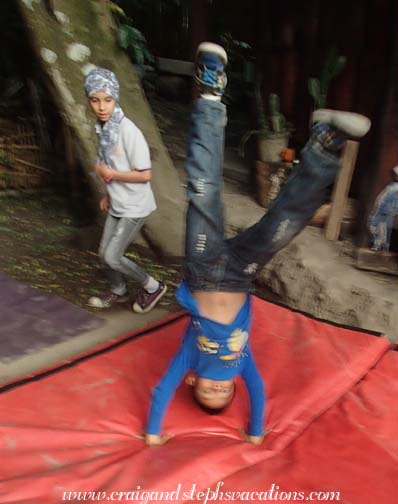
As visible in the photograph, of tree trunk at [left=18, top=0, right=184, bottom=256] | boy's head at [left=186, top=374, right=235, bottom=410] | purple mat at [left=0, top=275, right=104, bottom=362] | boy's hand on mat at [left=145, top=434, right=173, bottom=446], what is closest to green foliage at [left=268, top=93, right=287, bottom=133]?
tree trunk at [left=18, top=0, right=184, bottom=256]

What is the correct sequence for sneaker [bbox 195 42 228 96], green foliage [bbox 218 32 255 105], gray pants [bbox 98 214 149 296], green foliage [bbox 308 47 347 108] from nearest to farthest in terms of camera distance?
sneaker [bbox 195 42 228 96]
gray pants [bbox 98 214 149 296]
green foliage [bbox 308 47 347 108]
green foliage [bbox 218 32 255 105]

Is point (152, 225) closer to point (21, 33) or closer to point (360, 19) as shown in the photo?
point (360, 19)

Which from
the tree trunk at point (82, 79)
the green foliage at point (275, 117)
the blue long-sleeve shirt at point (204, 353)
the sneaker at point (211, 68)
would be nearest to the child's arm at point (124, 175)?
the blue long-sleeve shirt at point (204, 353)

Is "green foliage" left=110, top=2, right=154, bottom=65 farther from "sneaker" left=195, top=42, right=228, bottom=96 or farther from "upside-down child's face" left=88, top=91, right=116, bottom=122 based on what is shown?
"sneaker" left=195, top=42, right=228, bottom=96

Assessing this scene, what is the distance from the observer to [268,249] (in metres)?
1.90

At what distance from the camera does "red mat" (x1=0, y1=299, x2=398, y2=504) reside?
1916 millimetres

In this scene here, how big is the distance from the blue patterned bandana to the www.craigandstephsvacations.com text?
1814 mm

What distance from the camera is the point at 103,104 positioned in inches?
112

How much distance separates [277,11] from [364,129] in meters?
3.31

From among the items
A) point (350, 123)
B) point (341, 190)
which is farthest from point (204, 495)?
point (341, 190)

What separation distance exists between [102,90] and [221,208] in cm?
120

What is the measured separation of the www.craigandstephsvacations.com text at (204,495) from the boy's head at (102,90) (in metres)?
1.88

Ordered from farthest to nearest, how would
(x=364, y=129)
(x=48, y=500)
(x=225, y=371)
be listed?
(x=225, y=371) < (x=48, y=500) < (x=364, y=129)

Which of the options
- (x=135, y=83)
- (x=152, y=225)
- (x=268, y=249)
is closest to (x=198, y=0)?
(x=135, y=83)
